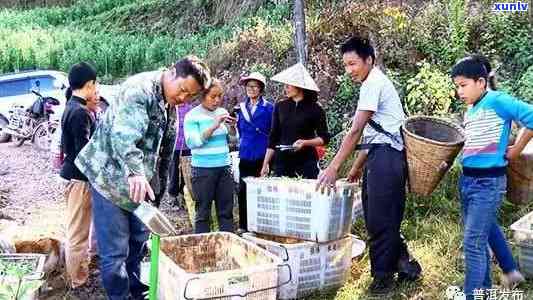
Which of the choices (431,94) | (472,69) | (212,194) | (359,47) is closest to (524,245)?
(472,69)

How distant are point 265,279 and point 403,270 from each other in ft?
3.62

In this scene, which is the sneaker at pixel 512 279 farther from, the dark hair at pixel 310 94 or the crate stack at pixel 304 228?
the dark hair at pixel 310 94

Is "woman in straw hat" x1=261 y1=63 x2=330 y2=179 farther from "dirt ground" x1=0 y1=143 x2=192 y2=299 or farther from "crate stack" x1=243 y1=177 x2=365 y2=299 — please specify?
"dirt ground" x1=0 y1=143 x2=192 y2=299

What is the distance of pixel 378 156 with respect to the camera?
409 cm

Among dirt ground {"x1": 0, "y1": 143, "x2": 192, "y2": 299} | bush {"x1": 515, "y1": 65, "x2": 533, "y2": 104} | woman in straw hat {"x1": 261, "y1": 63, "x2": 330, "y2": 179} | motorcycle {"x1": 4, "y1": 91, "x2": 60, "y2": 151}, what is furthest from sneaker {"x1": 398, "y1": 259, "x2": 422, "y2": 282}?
motorcycle {"x1": 4, "y1": 91, "x2": 60, "y2": 151}

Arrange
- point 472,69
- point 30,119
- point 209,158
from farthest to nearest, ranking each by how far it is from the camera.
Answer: point 30,119, point 209,158, point 472,69

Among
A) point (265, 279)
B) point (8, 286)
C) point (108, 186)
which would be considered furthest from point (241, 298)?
point (8, 286)

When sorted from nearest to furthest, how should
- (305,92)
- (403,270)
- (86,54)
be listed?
(403,270), (305,92), (86,54)

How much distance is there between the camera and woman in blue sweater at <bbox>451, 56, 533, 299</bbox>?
3.56m

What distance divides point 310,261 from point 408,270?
0.64m

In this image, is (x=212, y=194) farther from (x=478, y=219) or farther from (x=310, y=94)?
(x=478, y=219)

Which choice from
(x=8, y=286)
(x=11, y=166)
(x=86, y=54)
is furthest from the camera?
(x=86, y=54)

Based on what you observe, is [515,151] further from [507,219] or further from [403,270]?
[507,219]

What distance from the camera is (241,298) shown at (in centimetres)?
354
